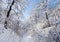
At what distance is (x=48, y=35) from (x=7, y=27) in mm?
4253

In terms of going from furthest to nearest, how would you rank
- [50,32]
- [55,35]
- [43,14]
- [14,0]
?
[43,14]
[50,32]
[55,35]
[14,0]

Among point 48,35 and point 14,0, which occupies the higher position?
point 14,0

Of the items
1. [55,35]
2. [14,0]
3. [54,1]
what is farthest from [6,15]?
[54,1]

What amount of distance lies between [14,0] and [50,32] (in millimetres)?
3975

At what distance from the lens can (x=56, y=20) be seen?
12.7 m

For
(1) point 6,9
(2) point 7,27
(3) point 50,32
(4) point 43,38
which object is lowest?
(4) point 43,38

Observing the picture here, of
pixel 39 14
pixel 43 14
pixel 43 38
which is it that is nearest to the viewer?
pixel 43 38

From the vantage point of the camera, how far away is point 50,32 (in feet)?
39.8

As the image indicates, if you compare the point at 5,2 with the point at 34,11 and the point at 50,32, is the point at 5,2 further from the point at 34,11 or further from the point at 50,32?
the point at 34,11

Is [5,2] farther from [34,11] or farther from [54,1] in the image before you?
[34,11]

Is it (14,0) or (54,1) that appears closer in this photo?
(14,0)

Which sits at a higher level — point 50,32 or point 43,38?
point 50,32

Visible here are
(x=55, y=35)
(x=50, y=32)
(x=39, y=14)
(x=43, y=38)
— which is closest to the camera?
(x=55, y=35)

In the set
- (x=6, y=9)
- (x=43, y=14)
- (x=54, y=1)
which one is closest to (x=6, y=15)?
(x=6, y=9)
